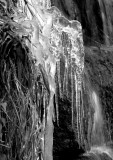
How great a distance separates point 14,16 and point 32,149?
2.55 ft

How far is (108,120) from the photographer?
568cm

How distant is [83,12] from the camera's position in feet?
25.5

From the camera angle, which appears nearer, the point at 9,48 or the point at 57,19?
the point at 9,48

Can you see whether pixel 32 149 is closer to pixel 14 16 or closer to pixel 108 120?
pixel 14 16

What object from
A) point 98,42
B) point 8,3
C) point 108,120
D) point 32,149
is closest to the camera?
point 32,149

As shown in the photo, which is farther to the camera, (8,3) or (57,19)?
(57,19)

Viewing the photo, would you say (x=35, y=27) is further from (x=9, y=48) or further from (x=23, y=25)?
(x=9, y=48)

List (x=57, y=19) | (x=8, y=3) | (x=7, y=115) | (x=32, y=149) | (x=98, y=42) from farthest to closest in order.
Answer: (x=98, y=42) → (x=57, y=19) → (x=8, y=3) → (x=32, y=149) → (x=7, y=115)

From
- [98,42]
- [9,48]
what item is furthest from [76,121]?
[98,42]

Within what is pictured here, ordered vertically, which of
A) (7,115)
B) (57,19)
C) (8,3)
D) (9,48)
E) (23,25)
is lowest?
(7,115)

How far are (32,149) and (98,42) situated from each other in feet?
19.2

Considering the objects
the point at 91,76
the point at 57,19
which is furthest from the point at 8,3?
the point at 91,76

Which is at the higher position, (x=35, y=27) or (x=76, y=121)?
(x=35, y=27)

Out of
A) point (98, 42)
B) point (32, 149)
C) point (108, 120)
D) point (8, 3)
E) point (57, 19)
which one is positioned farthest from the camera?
point (98, 42)
